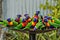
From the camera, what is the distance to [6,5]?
4.79m

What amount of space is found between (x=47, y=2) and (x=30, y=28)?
2156mm

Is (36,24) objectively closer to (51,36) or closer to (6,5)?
(51,36)

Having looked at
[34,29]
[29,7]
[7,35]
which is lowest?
[7,35]

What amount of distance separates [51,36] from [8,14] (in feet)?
4.86

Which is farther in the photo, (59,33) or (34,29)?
(59,33)

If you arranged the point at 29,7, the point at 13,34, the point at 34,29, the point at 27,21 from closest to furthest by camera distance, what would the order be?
the point at 34,29, the point at 27,21, the point at 13,34, the point at 29,7

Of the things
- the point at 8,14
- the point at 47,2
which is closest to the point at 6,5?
the point at 8,14

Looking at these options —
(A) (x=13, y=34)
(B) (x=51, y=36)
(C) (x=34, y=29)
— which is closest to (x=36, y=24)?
(C) (x=34, y=29)

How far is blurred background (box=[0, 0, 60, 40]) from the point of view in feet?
12.5

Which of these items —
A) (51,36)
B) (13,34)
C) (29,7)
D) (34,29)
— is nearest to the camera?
(34,29)

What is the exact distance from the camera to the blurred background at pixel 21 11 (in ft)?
12.5

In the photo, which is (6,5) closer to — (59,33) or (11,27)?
(59,33)

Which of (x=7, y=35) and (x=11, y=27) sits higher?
(x=11, y=27)

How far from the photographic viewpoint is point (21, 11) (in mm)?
4602
